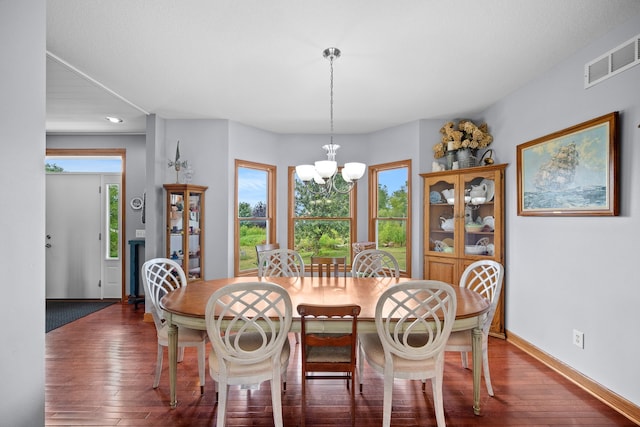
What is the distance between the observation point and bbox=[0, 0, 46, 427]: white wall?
43.4 inches

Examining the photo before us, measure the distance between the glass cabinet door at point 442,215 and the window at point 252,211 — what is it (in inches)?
91.9

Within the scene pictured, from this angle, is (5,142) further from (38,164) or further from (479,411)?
(479,411)

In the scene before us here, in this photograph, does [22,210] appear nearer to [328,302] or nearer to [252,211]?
[328,302]

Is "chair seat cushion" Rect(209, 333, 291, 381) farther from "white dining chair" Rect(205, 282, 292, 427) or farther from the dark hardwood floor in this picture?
the dark hardwood floor

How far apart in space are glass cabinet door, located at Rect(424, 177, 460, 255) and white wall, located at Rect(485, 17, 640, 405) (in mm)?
584

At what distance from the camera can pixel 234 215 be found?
4.43 meters

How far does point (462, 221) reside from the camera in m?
3.75

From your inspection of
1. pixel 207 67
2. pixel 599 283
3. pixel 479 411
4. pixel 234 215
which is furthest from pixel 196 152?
pixel 599 283

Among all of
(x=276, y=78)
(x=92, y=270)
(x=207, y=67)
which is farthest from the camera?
(x=92, y=270)

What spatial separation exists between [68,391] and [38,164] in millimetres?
2183

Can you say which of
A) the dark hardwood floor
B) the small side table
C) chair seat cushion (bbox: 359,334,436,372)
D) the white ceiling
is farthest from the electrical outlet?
the small side table

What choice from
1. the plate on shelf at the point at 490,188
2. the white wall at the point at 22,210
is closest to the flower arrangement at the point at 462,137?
the plate on shelf at the point at 490,188

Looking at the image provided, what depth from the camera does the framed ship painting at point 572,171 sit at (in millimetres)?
2279

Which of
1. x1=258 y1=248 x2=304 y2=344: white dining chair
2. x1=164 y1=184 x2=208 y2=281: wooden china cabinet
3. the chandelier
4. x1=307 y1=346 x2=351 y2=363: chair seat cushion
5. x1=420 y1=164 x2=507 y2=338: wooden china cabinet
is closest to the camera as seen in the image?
x1=307 y1=346 x2=351 y2=363: chair seat cushion
